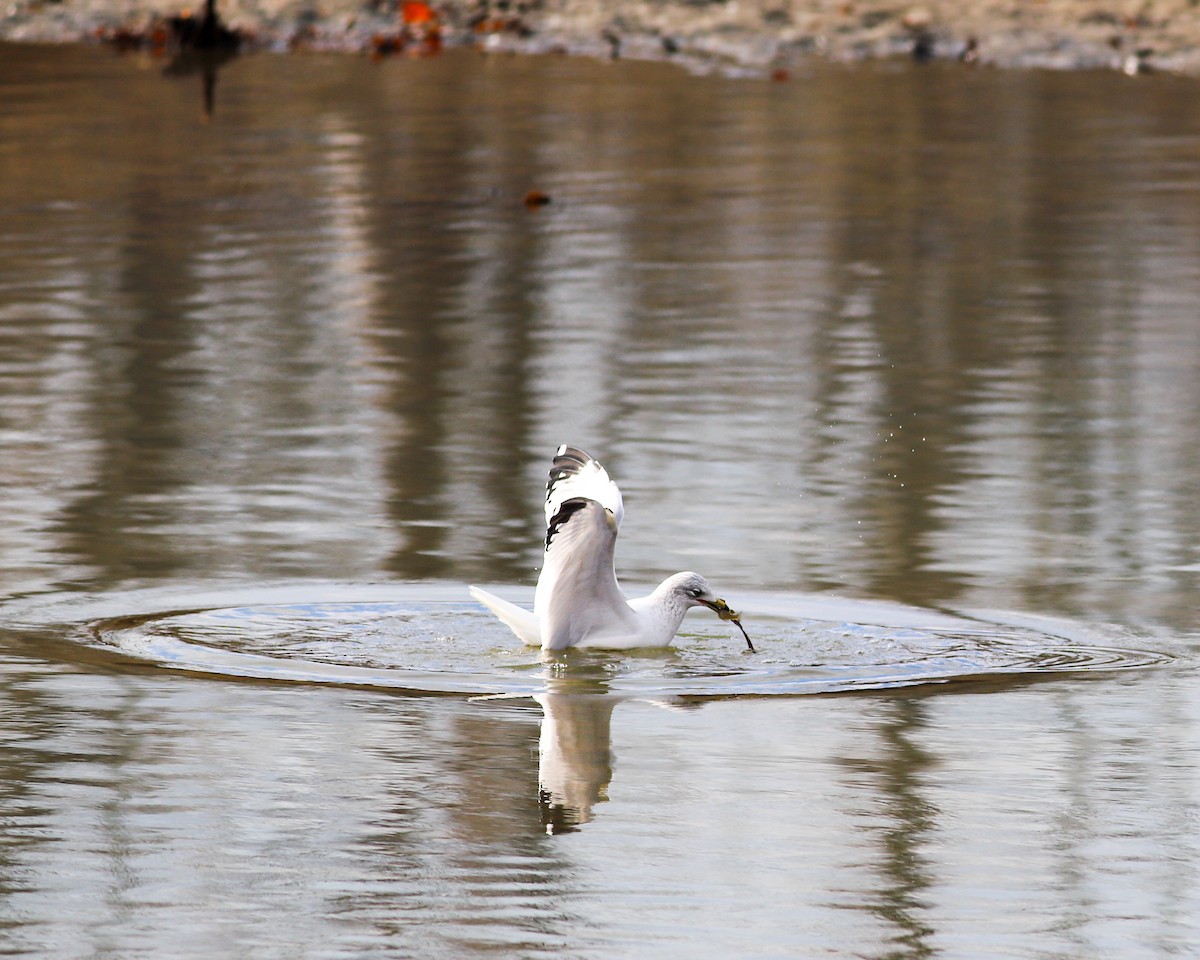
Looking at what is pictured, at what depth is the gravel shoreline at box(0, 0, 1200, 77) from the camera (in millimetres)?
33531

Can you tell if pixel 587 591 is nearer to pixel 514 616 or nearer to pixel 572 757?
pixel 514 616

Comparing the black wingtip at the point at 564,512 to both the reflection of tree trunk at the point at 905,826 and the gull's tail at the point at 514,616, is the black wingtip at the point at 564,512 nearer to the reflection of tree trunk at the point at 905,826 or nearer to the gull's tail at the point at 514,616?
the gull's tail at the point at 514,616

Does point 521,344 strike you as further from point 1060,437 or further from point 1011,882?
point 1011,882

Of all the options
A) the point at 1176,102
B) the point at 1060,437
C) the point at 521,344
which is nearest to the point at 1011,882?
the point at 1060,437

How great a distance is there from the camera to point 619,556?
1065 centimetres

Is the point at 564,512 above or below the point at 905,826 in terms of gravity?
above

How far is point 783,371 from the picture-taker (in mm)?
14766

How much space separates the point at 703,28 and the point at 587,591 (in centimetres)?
2764

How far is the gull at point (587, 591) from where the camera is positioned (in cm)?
902

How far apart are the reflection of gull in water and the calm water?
0.07 ft

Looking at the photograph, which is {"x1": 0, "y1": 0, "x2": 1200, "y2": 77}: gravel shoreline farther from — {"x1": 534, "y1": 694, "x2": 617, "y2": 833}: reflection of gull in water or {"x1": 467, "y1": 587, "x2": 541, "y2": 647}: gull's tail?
{"x1": 534, "y1": 694, "x2": 617, "y2": 833}: reflection of gull in water

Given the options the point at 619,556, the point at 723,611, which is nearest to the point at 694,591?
the point at 723,611

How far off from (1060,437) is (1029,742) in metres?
5.20

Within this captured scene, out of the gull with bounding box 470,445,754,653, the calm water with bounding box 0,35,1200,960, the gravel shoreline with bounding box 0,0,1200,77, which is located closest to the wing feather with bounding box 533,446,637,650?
the gull with bounding box 470,445,754,653
